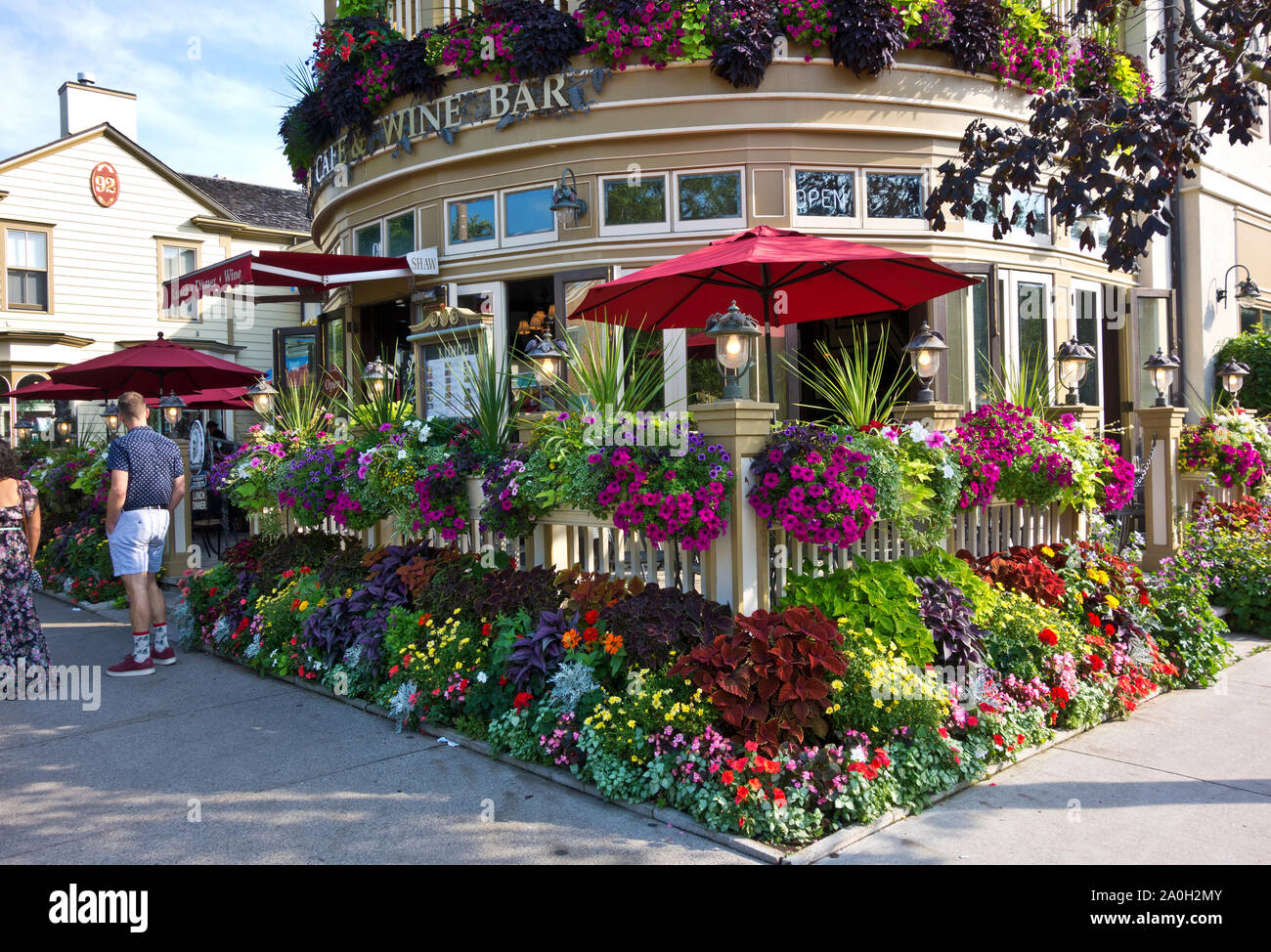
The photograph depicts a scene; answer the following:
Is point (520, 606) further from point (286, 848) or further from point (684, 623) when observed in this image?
point (286, 848)

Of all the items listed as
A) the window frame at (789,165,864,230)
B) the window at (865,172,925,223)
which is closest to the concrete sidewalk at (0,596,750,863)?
the window frame at (789,165,864,230)

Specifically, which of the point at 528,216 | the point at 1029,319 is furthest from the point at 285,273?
the point at 1029,319

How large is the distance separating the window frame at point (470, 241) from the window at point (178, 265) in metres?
12.7

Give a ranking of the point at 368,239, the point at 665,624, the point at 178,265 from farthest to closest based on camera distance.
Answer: the point at 178,265 < the point at 368,239 < the point at 665,624

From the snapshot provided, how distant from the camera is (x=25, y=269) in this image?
61.8 ft

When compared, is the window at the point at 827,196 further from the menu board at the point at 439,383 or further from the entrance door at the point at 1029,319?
the menu board at the point at 439,383

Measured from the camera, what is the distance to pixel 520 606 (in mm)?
5086

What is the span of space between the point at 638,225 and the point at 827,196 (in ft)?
6.37

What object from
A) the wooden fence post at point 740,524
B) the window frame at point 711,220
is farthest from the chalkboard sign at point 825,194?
the wooden fence post at point 740,524

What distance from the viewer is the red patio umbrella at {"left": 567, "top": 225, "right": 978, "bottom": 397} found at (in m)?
5.35

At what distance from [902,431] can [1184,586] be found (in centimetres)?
284

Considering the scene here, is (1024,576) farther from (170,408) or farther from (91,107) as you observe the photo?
(91,107)

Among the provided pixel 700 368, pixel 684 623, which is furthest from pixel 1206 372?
pixel 684 623

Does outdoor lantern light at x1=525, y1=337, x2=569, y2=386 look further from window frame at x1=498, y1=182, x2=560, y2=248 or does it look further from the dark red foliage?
window frame at x1=498, y1=182, x2=560, y2=248
